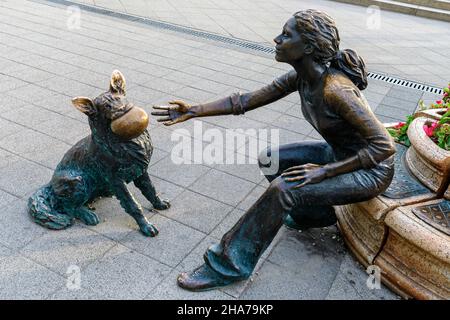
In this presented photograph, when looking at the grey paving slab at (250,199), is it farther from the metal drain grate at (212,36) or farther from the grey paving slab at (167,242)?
the metal drain grate at (212,36)

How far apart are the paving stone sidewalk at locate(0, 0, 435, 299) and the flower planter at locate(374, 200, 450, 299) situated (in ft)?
0.60

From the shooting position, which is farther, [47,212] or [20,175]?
[20,175]

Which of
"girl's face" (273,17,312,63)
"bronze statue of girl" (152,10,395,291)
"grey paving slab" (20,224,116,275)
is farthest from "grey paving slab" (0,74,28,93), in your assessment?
"girl's face" (273,17,312,63)

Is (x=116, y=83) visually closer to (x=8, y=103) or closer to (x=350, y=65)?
(x=350, y=65)

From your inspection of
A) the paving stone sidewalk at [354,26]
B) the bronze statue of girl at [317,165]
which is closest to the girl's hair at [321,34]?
the bronze statue of girl at [317,165]

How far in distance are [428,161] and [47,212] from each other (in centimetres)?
321

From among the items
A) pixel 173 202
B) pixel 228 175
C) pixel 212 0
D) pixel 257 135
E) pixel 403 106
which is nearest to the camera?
pixel 173 202

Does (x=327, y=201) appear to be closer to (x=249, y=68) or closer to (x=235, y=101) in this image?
Result: (x=235, y=101)

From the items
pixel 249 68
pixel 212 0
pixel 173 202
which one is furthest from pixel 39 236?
pixel 212 0

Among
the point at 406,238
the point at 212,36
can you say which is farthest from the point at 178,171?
the point at 212,36

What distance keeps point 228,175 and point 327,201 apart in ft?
5.71

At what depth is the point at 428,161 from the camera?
11.6 ft

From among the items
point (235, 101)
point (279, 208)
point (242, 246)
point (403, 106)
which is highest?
point (235, 101)
